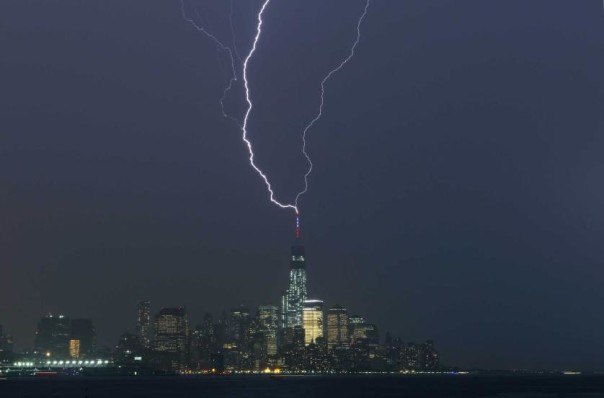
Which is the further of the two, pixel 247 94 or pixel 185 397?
pixel 185 397

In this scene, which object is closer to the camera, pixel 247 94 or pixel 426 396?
pixel 247 94

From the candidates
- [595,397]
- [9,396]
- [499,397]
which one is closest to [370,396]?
[499,397]

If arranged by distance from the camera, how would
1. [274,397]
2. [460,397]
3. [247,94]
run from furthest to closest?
[460,397] → [274,397] → [247,94]

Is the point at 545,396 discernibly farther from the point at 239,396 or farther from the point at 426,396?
the point at 239,396

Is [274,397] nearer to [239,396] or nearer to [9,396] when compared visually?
[239,396]

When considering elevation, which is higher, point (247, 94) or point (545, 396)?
point (247, 94)

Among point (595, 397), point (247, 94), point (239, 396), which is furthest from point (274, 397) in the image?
point (247, 94)

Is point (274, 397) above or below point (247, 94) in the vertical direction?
below

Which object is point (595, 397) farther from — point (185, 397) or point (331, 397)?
point (185, 397)

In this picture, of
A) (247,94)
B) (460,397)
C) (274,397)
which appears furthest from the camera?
(460,397)
